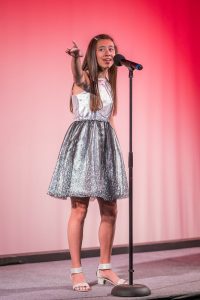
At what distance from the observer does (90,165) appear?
309 centimetres

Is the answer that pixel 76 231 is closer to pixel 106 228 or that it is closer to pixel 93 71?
pixel 106 228

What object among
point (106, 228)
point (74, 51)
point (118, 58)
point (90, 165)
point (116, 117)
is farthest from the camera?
point (116, 117)

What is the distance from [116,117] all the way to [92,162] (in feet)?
5.34

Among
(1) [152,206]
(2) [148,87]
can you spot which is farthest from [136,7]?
(1) [152,206]

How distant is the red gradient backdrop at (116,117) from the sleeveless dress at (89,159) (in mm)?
1058

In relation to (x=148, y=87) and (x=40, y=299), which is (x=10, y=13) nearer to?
(x=148, y=87)

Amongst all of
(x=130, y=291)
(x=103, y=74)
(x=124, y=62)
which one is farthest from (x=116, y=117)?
(x=130, y=291)

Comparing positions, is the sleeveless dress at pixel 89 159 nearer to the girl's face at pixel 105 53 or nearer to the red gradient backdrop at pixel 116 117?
the girl's face at pixel 105 53

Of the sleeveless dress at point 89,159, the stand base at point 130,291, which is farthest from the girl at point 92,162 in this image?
the stand base at point 130,291

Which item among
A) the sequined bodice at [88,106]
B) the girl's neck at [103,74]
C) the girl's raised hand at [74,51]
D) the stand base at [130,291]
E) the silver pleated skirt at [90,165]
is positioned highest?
the girl's raised hand at [74,51]

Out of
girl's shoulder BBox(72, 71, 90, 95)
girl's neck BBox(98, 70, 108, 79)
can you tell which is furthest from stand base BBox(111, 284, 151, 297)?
girl's neck BBox(98, 70, 108, 79)

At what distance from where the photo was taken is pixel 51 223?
14.1ft

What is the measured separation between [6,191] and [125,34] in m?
1.68

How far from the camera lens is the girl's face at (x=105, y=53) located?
3.15 metres
